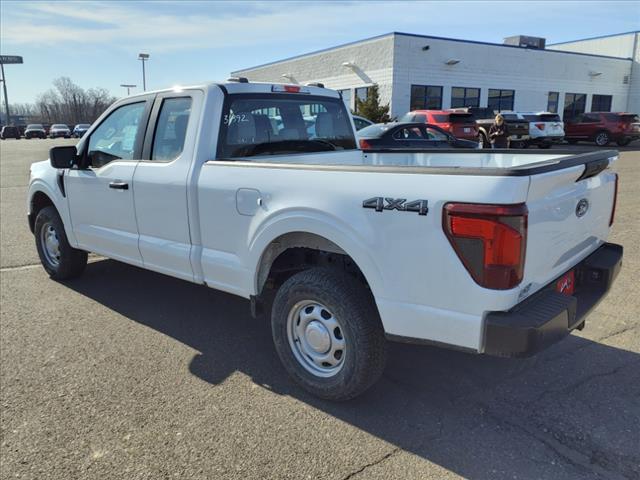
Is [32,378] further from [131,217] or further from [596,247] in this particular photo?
[596,247]

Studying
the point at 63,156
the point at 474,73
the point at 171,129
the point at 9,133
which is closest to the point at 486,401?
the point at 171,129

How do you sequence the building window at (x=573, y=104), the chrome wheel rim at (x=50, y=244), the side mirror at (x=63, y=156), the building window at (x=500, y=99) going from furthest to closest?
the building window at (x=573, y=104)
the building window at (x=500, y=99)
the chrome wheel rim at (x=50, y=244)
the side mirror at (x=63, y=156)

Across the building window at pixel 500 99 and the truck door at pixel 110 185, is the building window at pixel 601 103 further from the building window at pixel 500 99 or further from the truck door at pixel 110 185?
the truck door at pixel 110 185

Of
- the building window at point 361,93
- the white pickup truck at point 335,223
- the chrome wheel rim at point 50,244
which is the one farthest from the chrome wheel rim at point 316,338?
the building window at point 361,93

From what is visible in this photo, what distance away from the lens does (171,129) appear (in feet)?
13.5

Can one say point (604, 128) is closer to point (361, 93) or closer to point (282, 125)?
Result: point (361, 93)

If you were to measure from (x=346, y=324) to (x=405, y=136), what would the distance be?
10884mm

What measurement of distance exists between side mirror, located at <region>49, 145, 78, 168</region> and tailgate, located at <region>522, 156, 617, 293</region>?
4.15 m

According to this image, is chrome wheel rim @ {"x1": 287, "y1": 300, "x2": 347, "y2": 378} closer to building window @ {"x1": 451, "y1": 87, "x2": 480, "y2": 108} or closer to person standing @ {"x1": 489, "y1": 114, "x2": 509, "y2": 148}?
person standing @ {"x1": 489, "y1": 114, "x2": 509, "y2": 148}

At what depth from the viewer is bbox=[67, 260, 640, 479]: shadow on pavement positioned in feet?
8.91

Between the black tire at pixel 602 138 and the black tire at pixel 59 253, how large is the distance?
84.7 feet

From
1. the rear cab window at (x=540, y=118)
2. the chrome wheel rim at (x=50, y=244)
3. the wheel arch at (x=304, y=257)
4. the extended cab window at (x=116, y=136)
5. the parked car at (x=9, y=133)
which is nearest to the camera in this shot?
the wheel arch at (x=304, y=257)

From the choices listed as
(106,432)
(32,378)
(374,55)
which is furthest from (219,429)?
(374,55)

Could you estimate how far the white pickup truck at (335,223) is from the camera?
2510mm
